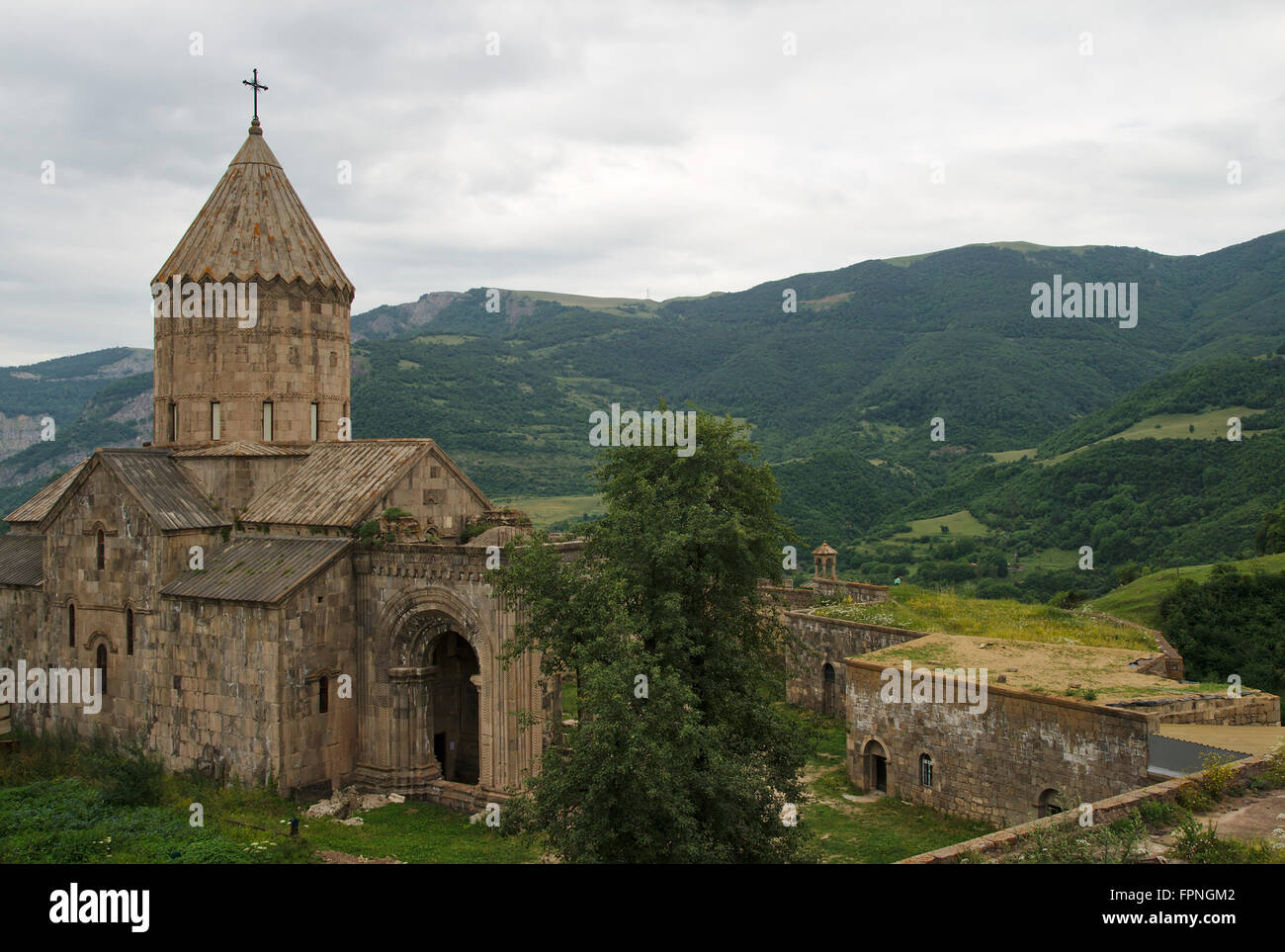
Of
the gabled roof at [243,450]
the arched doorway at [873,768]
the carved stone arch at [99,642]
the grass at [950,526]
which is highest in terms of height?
the gabled roof at [243,450]

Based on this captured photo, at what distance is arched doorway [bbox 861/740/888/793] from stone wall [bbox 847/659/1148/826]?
→ 0.05m

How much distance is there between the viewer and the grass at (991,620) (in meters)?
25.4

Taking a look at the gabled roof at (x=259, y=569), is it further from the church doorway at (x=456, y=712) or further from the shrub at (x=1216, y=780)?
the shrub at (x=1216, y=780)

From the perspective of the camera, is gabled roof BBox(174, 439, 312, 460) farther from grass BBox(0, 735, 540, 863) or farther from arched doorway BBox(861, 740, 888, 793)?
arched doorway BBox(861, 740, 888, 793)

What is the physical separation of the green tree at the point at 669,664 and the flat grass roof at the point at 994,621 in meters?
11.9

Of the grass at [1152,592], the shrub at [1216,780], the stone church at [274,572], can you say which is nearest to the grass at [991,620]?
the grass at [1152,592]

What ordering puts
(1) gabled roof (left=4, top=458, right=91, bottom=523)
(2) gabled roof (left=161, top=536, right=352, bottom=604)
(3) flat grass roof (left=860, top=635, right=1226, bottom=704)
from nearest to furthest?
(3) flat grass roof (left=860, top=635, right=1226, bottom=704)
(2) gabled roof (left=161, top=536, right=352, bottom=604)
(1) gabled roof (left=4, top=458, right=91, bottom=523)

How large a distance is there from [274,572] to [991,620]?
794 inches

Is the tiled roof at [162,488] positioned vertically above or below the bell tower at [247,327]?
below

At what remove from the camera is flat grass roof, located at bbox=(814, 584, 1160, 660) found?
2531 centimetres

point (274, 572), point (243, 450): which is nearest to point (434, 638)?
point (274, 572)

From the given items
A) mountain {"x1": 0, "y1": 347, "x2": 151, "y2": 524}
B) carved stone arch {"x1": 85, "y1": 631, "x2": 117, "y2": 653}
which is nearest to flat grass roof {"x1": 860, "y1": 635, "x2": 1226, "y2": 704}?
carved stone arch {"x1": 85, "y1": 631, "x2": 117, "y2": 653}

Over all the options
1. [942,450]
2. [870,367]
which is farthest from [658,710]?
[870,367]

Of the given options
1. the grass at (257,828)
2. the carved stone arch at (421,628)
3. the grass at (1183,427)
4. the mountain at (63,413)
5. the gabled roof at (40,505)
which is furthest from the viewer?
the mountain at (63,413)
